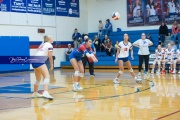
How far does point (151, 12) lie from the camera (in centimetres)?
2600

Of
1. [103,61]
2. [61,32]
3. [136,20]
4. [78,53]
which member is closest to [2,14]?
[61,32]

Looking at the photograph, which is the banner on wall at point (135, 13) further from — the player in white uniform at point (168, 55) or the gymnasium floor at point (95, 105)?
the gymnasium floor at point (95, 105)

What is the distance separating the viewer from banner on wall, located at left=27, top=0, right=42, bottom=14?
24.4 m

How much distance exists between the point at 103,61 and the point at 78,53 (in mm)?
13120

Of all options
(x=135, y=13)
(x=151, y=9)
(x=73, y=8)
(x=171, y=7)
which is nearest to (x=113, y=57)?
(x=135, y=13)

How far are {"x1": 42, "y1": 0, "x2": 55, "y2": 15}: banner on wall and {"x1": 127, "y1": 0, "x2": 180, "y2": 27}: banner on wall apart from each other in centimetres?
626

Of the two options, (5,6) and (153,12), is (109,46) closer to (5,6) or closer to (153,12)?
(153,12)

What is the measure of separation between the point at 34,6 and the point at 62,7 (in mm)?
3177

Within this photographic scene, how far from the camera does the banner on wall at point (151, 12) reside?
81.7 feet

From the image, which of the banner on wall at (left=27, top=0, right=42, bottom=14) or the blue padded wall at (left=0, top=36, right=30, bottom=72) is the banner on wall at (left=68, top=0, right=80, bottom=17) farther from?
the blue padded wall at (left=0, top=36, right=30, bottom=72)

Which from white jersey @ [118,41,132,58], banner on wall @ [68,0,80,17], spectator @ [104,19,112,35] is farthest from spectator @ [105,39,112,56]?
white jersey @ [118,41,132,58]

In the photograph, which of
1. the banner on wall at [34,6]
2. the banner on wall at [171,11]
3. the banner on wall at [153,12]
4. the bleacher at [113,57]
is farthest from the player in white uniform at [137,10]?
the banner on wall at [34,6]

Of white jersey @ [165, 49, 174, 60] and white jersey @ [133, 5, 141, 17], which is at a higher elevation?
white jersey @ [133, 5, 141, 17]

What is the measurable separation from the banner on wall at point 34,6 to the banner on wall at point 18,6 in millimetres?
375
